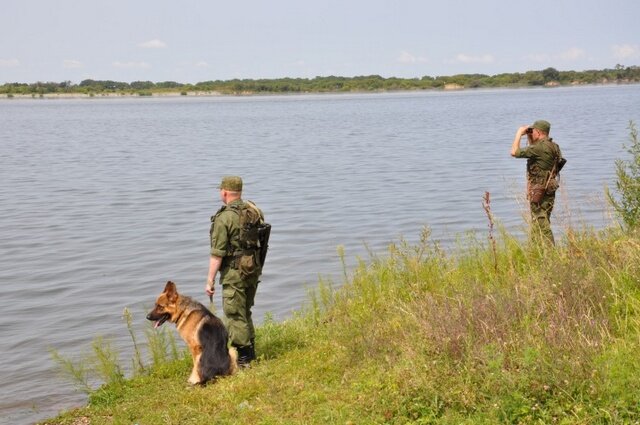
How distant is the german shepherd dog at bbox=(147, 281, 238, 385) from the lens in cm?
848

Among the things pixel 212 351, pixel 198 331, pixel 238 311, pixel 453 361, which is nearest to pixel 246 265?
pixel 238 311

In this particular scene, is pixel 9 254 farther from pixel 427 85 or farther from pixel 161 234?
pixel 427 85

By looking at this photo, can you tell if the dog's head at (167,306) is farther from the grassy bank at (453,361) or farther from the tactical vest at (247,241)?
the grassy bank at (453,361)

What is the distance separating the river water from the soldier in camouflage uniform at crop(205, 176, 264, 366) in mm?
2209

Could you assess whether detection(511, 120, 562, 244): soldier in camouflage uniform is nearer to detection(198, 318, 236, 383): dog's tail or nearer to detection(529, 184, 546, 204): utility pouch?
detection(529, 184, 546, 204): utility pouch

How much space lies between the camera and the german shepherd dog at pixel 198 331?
8.48m

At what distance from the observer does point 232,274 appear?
8742mm

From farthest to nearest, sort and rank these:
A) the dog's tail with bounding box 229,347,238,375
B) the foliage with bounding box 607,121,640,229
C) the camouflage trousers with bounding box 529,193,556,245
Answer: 1. the camouflage trousers with bounding box 529,193,556,245
2. the foliage with bounding box 607,121,640,229
3. the dog's tail with bounding box 229,347,238,375

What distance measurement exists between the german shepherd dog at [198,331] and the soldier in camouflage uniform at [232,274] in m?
0.29

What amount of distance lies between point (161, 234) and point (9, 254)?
3550 millimetres

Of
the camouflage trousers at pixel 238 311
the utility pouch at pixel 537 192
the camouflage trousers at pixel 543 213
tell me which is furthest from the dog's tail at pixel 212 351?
the utility pouch at pixel 537 192

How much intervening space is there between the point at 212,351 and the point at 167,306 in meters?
0.66

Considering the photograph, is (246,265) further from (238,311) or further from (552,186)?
(552,186)

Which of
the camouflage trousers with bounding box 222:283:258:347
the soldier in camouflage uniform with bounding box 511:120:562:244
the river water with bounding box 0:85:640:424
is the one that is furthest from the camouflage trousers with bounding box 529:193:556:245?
the camouflage trousers with bounding box 222:283:258:347
